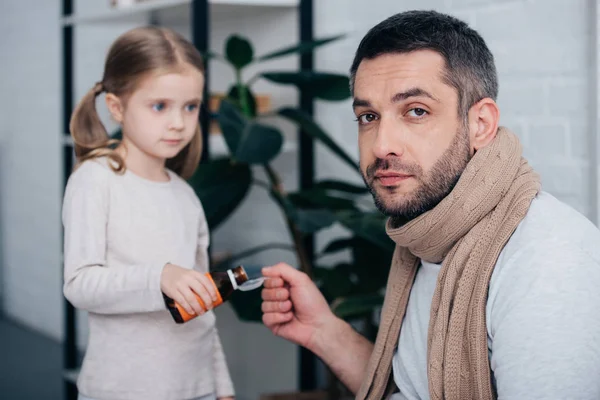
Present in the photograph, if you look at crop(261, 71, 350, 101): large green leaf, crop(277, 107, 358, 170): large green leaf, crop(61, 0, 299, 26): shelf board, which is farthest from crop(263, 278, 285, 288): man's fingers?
crop(61, 0, 299, 26): shelf board

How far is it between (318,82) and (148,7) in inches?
20.0

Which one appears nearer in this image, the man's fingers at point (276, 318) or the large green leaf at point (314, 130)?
the man's fingers at point (276, 318)

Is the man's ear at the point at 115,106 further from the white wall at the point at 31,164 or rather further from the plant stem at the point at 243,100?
the white wall at the point at 31,164

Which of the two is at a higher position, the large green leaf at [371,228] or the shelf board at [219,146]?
the shelf board at [219,146]

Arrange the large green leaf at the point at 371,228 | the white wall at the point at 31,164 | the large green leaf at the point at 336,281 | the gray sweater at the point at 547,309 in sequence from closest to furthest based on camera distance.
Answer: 1. the gray sweater at the point at 547,309
2. the large green leaf at the point at 371,228
3. the large green leaf at the point at 336,281
4. the white wall at the point at 31,164

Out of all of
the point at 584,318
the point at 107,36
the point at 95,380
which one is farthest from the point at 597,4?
the point at 107,36

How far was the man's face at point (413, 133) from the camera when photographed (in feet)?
3.54

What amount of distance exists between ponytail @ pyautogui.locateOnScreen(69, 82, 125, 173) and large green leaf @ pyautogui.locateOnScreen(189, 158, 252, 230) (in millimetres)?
345

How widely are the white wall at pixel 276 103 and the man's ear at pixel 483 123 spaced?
0.55m

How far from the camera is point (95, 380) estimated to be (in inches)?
48.3

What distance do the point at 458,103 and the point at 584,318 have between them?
1.18 ft

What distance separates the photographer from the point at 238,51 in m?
1.90

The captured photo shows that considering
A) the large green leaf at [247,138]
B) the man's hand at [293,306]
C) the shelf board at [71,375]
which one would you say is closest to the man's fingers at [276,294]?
the man's hand at [293,306]

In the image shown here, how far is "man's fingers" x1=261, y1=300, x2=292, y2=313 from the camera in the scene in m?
1.34
